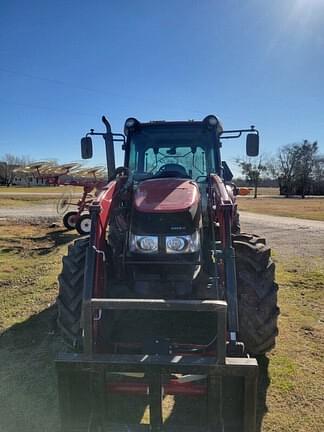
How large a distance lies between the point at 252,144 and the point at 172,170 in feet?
4.99

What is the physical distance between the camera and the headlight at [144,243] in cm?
317

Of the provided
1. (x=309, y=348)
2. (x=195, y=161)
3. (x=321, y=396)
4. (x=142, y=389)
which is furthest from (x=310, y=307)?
(x=142, y=389)

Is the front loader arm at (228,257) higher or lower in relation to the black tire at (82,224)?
higher

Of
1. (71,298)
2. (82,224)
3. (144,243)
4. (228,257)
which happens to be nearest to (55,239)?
(82,224)

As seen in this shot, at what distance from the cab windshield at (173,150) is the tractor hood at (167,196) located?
37.0 inches

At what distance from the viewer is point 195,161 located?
482cm

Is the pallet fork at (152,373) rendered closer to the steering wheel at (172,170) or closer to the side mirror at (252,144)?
the steering wheel at (172,170)

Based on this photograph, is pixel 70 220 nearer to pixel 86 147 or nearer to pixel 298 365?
pixel 86 147

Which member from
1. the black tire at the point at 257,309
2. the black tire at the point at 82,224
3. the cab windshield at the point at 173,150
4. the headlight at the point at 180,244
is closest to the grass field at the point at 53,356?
the black tire at the point at 257,309

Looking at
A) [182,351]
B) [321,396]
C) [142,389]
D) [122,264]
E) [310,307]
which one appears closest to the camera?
[142,389]

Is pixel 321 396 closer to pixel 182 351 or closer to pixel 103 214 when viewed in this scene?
pixel 182 351

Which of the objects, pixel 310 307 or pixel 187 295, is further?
pixel 310 307

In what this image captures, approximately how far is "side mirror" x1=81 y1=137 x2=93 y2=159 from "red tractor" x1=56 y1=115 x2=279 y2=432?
9.3 inches

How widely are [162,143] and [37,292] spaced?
127 inches
